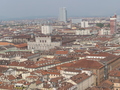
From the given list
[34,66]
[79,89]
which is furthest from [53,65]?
[79,89]

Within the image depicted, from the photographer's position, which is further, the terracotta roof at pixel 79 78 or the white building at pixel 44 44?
the white building at pixel 44 44

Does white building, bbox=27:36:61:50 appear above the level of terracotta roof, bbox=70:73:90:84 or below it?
below

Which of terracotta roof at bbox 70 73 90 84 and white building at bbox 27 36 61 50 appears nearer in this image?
terracotta roof at bbox 70 73 90 84

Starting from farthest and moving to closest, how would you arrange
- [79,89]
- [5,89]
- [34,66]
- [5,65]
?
[5,65]
[34,66]
[79,89]
[5,89]

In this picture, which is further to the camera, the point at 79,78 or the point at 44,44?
the point at 44,44

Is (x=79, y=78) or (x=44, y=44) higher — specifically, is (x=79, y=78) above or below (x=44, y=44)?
above

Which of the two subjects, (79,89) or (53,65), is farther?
(53,65)

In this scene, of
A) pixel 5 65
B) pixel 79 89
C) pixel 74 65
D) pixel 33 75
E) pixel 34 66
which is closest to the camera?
pixel 79 89

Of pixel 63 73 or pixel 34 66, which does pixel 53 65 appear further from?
pixel 63 73

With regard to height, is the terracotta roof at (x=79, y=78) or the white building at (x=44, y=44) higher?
the terracotta roof at (x=79, y=78)
